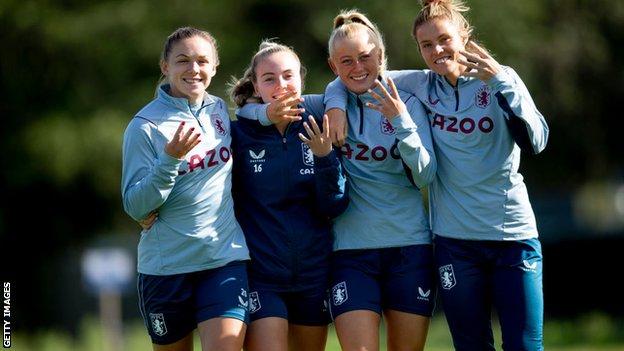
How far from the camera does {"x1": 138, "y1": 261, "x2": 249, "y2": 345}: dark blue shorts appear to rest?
5.96 meters

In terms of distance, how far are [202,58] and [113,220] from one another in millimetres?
17051

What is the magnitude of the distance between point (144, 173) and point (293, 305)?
3.70 feet

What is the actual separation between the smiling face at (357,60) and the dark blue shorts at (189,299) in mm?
1227

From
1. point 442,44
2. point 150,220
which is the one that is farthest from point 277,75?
point 150,220

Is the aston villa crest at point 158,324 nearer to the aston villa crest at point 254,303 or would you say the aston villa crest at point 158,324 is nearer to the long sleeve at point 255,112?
the aston villa crest at point 254,303

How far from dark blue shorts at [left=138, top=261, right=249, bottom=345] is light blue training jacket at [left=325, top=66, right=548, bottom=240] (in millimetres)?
1190

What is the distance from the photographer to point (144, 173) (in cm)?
596

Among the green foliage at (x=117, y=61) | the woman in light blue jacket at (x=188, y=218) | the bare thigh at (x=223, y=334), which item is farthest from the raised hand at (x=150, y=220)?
the green foliage at (x=117, y=61)

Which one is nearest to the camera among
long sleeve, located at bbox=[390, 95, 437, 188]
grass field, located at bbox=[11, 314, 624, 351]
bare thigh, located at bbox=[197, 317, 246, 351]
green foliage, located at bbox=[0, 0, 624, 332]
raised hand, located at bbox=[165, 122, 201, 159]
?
raised hand, located at bbox=[165, 122, 201, 159]

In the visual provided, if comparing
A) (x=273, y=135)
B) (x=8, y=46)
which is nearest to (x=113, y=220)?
(x=8, y=46)

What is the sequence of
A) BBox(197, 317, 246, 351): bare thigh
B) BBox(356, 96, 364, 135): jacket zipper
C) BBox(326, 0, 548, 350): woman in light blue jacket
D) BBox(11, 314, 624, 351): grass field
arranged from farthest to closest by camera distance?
1. BBox(11, 314, 624, 351): grass field
2. BBox(356, 96, 364, 135): jacket zipper
3. BBox(326, 0, 548, 350): woman in light blue jacket
4. BBox(197, 317, 246, 351): bare thigh

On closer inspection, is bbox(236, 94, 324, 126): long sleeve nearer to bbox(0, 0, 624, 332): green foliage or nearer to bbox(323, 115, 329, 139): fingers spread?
bbox(323, 115, 329, 139): fingers spread

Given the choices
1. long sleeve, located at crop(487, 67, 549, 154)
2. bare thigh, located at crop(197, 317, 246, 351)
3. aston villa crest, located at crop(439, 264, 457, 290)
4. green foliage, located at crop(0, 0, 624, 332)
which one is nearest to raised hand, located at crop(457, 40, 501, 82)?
long sleeve, located at crop(487, 67, 549, 154)

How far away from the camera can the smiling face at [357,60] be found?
Answer: 6262mm
